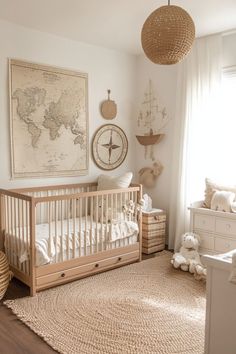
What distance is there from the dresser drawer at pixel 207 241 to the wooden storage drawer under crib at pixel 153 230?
2.12 feet

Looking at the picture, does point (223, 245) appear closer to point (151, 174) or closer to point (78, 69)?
point (151, 174)

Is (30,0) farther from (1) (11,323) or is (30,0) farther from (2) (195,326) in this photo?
(2) (195,326)

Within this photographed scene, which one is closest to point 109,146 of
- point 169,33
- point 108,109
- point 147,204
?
point 108,109

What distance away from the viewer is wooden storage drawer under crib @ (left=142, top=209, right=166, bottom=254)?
3760mm

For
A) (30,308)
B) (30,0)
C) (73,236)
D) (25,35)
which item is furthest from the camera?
(25,35)

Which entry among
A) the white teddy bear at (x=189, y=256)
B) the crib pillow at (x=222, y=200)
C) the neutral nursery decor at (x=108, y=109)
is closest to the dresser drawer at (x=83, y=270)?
the white teddy bear at (x=189, y=256)

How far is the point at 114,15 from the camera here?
2.95 meters

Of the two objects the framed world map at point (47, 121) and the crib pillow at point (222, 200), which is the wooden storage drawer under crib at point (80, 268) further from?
the framed world map at point (47, 121)

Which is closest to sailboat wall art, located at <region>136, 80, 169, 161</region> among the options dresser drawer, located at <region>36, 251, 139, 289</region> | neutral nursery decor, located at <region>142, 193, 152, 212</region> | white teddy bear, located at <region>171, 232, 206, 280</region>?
neutral nursery decor, located at <region>142, 193, 152, 212</region>

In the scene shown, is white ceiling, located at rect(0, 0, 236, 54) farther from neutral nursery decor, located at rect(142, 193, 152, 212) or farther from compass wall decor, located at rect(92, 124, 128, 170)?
neutral nursery decor, located at rect(142, 193, 152, 212)

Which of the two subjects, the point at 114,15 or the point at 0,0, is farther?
the point at 114,15

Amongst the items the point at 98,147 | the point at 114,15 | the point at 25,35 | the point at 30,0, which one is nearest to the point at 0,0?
the point at 30,0

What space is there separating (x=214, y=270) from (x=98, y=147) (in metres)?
2.64

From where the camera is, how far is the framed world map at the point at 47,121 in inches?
128
